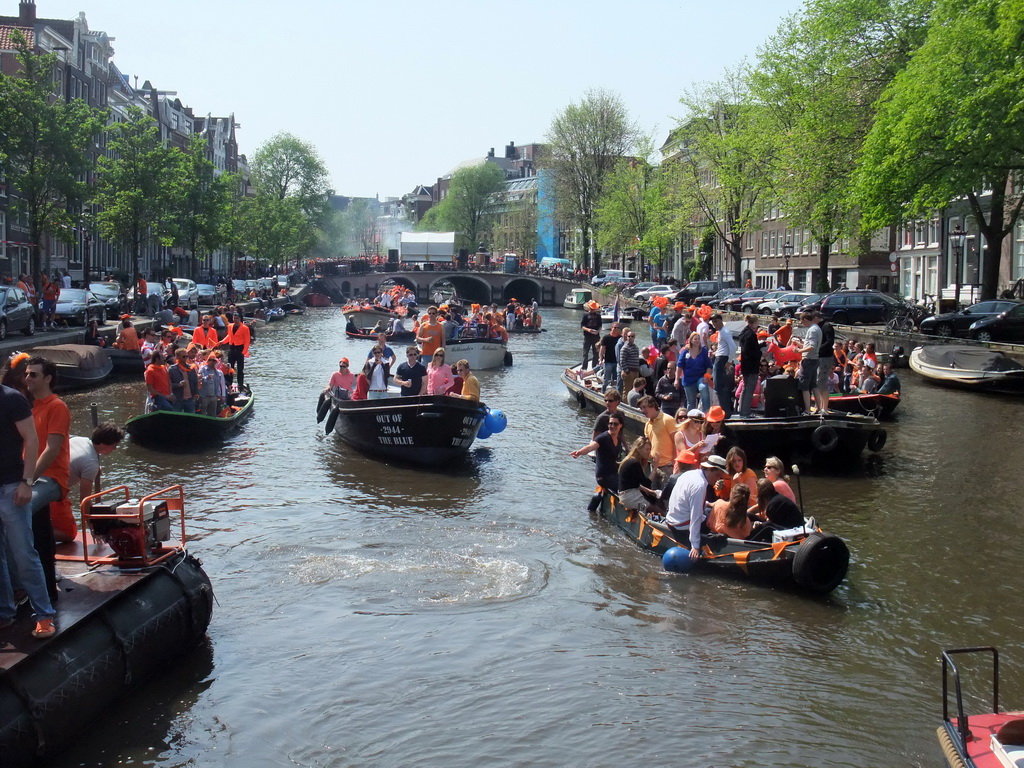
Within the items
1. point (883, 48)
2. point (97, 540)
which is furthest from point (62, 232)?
point (97, 540)

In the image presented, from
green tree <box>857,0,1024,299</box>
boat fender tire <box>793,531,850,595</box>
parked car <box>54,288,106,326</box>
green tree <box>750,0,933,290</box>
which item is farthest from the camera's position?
green tree <box>750,0,933,290</box>

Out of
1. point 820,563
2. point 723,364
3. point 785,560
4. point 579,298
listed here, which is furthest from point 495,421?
point 579,298

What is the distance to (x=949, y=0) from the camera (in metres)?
31.5

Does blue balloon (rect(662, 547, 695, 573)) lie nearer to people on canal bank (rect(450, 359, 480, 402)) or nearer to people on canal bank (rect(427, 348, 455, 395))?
people on canal bank (rect(450, 359, 480, 402))

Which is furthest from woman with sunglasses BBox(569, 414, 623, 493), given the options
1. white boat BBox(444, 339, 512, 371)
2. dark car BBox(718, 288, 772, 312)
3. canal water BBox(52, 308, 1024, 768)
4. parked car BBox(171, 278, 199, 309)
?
dark car BBox(718, 288, 772, 312)

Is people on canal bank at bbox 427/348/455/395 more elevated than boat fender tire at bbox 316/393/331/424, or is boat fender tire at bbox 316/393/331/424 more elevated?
people on canal bank at bbox 427/348/455/395

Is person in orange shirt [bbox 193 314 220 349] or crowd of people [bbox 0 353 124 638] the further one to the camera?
person in orange shirt [bbox 193 314 220 349]

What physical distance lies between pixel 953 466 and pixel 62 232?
32.2 meters

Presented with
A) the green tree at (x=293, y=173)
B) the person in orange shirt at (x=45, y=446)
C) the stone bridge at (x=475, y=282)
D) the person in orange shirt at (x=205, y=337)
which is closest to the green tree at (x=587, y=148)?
the stone bridge at (x=475, y=282)

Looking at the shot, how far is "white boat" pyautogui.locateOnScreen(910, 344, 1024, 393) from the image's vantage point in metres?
27.2

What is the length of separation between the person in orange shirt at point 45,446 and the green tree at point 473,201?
115653 millimetres

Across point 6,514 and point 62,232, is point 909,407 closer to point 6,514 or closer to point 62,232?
point 6,514

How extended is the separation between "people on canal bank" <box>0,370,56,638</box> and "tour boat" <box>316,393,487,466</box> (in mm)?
9635

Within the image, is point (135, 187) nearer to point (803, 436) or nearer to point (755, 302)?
point (755, 302)
